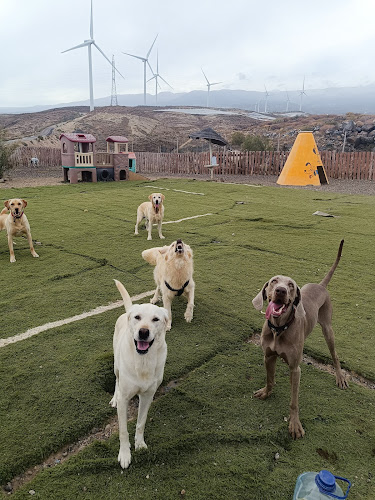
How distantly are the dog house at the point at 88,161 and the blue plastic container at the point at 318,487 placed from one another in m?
18.5

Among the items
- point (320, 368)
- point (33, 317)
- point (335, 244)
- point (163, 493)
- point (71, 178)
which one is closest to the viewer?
point (163, 493)

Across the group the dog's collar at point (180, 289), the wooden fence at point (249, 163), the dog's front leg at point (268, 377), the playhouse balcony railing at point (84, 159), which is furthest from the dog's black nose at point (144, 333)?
the wooden fence at point (249, 163)

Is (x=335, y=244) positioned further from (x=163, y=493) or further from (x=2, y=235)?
(x=2, y=235)

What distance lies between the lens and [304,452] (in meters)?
2.66

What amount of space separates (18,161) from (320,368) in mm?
29838

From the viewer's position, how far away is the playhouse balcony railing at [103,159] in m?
19.8

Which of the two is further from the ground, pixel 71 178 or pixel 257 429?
pixel 71 178

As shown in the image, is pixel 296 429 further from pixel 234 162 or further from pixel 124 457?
pixel 234 162

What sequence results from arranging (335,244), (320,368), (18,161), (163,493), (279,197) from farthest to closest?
(18,161)
(279,197)
(335,244)
(320,368)
(163,493)

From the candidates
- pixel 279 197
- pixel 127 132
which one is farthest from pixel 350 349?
pixel 127 132

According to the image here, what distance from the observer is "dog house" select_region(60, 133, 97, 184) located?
1881 cm

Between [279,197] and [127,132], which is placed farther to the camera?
[127,132]

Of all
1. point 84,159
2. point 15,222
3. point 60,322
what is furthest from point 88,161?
point 60,322

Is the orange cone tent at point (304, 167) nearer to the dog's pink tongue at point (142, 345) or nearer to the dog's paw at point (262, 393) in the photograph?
the dog's paw at point (262, 393)
